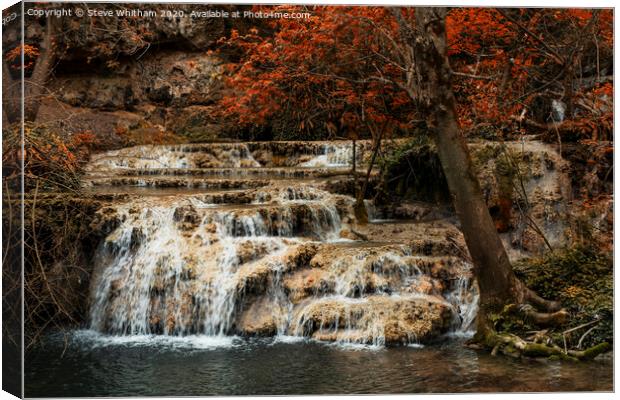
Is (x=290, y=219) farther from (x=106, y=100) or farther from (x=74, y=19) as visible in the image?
(x=74, y=19)

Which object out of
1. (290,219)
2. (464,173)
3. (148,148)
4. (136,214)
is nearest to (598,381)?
(464,173)

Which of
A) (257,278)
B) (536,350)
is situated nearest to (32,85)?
(257,278)

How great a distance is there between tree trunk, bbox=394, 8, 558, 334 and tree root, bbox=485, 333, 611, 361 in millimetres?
309

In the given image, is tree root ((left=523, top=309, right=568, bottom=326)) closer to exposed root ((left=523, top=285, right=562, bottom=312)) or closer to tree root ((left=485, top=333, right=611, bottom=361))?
exposed root ((left=523, top=285, right=562, bottom=312))

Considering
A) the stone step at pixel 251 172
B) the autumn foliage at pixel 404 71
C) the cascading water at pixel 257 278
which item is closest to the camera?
the autumn foliage at pixel 404 71

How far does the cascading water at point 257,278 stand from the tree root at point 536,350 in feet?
2.36

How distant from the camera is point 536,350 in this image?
6.59m

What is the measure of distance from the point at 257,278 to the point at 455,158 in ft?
8.40

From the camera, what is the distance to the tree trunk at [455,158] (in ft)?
22.5

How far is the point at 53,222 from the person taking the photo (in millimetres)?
7734

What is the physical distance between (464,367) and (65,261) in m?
4.45

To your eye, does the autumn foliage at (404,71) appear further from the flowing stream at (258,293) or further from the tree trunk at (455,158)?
the flowing stream at (258,293)

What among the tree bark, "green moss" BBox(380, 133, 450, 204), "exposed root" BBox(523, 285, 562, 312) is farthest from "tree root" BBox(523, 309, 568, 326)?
the tree bark

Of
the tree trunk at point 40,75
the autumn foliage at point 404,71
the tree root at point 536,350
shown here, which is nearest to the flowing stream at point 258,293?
the tree root at point 536,350
